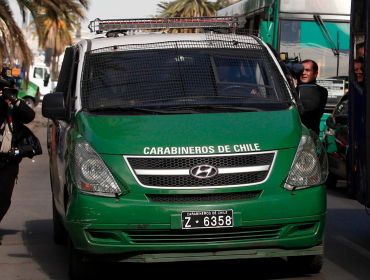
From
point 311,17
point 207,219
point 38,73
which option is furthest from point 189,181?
point 38,73

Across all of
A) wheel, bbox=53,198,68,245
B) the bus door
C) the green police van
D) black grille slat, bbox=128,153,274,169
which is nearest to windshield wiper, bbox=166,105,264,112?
the green police van

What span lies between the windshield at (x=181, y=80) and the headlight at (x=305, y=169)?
0.59 meters

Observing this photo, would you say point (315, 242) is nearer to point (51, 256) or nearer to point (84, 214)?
point (84, 214)

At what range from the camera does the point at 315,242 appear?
5.34 meters

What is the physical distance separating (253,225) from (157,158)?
0.81 m

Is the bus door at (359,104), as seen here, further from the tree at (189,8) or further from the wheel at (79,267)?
the tree at (189,8)

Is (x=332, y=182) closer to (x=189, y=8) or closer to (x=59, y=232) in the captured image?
(x=59, y=232)

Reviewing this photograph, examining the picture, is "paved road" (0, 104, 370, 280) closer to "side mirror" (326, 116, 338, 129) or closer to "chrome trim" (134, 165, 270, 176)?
"chrome trim" (134, 165, 270, 176)

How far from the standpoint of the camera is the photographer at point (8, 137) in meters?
7.28

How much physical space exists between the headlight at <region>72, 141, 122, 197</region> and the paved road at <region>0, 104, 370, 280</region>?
961 mm

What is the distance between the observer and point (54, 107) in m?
6.12

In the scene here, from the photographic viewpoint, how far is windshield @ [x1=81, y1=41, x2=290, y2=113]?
5.94 metres

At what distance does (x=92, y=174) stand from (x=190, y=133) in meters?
0.76

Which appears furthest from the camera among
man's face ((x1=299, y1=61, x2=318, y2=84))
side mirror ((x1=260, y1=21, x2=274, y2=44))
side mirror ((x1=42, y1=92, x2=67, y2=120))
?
side mirror ((x1=260, y1=21, x2=274, y2=44))
